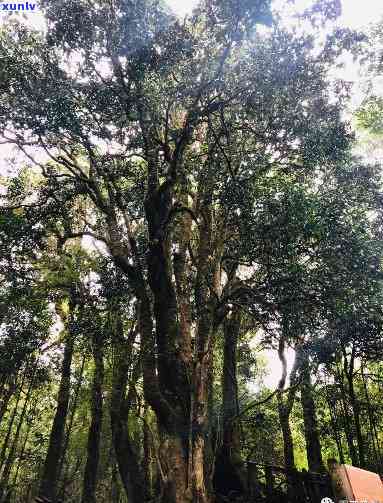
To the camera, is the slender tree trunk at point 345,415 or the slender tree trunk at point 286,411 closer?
the slender tree trunk at point 286,411

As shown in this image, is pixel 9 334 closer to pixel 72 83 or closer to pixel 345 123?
pixel 72 83

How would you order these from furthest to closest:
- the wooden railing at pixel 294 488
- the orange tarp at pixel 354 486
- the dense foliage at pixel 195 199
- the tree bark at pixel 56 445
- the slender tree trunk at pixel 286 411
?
the tree bark at pixel 56 445 → the slender tree trunk at pixel 286 411 → the wooden railing at pixel 294 488 → the dense foliage at pixel 195 199 → the orange tarp at pixel 354 486

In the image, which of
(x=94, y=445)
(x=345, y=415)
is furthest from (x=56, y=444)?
(x=345, y=415)

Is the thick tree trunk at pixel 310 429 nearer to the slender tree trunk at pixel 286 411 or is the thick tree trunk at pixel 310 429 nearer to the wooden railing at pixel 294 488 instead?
the slender tree trunk at pixel 286 411

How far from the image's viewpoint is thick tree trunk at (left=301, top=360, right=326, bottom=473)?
14.4m

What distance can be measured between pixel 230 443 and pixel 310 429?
440 centimetres

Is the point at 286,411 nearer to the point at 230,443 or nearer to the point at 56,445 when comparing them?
the point at 230,443

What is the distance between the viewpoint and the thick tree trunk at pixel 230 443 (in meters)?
11.8

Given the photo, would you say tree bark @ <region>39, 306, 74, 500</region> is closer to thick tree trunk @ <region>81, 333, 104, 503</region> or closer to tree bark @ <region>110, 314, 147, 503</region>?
thick tree trunk @ <region>81, 333, 104, 503</region>

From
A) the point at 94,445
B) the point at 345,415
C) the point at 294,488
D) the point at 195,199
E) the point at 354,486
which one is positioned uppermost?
the point at 195,199

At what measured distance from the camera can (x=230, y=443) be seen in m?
12.5

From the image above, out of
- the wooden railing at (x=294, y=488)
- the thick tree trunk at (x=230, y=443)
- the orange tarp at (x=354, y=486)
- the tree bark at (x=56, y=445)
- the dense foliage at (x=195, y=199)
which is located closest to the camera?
the orange tarp at (x=354, y=486)

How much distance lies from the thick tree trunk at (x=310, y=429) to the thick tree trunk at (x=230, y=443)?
254 cm

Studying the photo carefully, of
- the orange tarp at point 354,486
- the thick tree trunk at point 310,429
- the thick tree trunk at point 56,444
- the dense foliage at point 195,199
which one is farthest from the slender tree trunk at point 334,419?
the orange tarp at point 354,486
